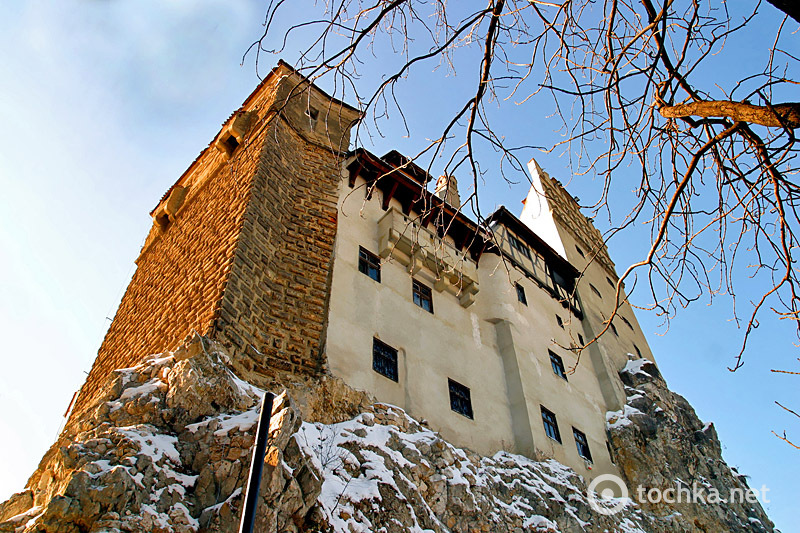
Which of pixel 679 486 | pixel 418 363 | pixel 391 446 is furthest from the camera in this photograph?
pixel 679 486

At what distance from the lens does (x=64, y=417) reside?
12711 millimetres

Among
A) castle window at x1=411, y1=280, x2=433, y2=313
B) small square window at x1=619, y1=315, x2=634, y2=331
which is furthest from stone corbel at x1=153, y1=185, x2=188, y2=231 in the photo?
small square window at x1=619, y1=315, x2=634, y2=331

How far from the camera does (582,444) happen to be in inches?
539

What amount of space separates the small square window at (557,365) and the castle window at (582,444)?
4.86ft

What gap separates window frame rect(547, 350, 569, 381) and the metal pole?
1199 cm

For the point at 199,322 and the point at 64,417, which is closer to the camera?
the point at 199,322

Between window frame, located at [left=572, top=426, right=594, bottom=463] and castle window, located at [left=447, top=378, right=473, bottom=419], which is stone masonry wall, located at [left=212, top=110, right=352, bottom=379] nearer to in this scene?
castle window, located at [left=447, top=378, right=473, bottom=419]

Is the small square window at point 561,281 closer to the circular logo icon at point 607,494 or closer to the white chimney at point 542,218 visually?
the white chimney at point 542,218

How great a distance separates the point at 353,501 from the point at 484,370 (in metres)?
6.02

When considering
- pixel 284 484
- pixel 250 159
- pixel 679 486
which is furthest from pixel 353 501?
A: pixel 679 486

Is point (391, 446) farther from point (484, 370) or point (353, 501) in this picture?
point (484, 370)

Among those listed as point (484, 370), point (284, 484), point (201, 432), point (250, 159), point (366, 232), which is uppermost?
point (250, 159)

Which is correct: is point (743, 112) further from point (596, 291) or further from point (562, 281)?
point (596, 291)

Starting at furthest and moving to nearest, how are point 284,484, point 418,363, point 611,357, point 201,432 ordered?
point 611,357 → point 418,363 → point 201,432 → point 284,484
